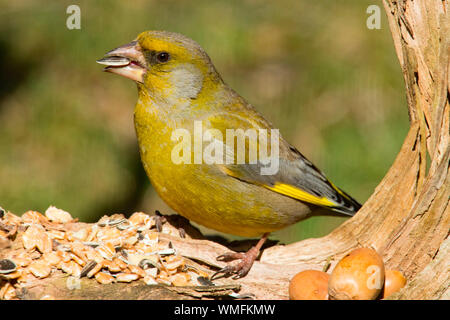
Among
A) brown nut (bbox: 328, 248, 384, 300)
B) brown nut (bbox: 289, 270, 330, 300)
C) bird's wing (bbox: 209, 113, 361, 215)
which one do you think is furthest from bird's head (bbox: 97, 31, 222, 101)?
brown nut (bbox: 328, 248, 384, 300)

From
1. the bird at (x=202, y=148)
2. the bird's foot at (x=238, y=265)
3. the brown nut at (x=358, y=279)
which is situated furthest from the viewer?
the bird at (x=202, y=148)

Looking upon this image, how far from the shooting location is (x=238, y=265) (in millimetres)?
3344

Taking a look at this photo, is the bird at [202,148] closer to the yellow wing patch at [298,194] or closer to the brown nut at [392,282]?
the yellow wing patch at [298,194]

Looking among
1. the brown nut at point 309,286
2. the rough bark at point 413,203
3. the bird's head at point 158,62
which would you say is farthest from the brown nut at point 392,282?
the bird's head at point 158,62

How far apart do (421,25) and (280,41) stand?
135 inches

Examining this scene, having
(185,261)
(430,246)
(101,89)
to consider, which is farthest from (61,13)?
(430,246)

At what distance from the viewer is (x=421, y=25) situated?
3086 mm

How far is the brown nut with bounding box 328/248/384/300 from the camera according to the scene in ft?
9.43

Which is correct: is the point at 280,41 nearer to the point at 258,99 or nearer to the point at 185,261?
the point at 258,99

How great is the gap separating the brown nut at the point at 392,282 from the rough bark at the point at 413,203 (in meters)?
0.06

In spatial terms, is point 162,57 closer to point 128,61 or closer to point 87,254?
point 128,61

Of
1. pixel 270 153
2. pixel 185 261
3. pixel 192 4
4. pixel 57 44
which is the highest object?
pixel 192 4

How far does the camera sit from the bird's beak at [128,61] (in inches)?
139

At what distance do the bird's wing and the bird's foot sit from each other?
40cm
